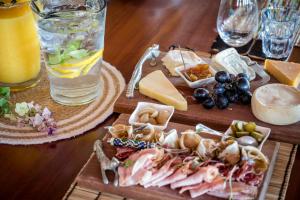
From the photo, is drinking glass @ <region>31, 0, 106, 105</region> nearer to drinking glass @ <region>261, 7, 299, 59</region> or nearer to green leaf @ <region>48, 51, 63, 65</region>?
green leaf @ <region>48, 51, 63, 65</region>

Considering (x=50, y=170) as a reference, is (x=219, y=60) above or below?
above

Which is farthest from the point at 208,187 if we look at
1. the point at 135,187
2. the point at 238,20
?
the point at 238,20

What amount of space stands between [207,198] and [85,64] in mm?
406

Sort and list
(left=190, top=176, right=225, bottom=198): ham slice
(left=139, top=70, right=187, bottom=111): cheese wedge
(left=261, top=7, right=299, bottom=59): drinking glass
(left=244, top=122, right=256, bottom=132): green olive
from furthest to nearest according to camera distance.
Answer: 1. (left=261, top=7, right=299, bottom=59): drinking glass
2. (left=139, top=70, right=187, bottom=111): cheese wedge
3. (left=244, top=122, right=256, bottom=132): green olive
4. (left=190, top=176, right=225, bottom=198): ham slice

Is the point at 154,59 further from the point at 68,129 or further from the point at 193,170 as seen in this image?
the point at 193,170

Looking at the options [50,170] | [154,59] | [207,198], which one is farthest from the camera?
[154,59]

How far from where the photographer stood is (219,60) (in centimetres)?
100

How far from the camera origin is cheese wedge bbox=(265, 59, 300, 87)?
0.95 metres

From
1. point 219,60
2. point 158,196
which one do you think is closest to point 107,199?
point 158,196

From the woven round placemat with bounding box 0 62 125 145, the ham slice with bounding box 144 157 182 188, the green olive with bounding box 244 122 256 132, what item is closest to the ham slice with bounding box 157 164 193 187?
the ham slice with bounding box 144 157 182 188

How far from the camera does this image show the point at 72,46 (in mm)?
919

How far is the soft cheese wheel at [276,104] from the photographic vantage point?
829 mm

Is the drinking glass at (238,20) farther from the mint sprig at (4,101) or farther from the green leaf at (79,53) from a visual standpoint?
the mint sprig at (4,101)

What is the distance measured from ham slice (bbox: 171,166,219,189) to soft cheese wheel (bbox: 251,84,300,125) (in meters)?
0.21
